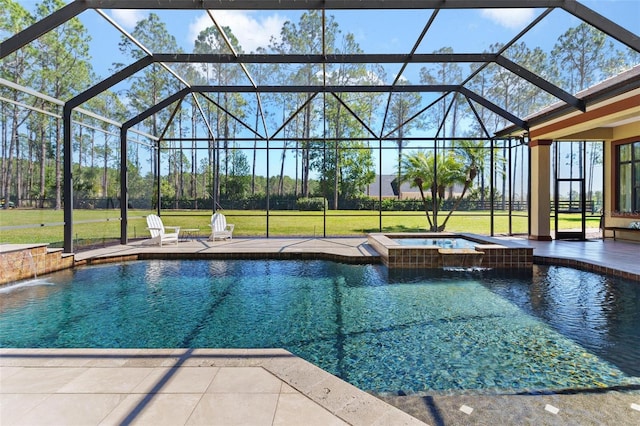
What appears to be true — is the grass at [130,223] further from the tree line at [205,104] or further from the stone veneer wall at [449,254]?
the stone veneer wall at [449,254]

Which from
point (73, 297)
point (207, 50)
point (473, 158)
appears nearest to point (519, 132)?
point (473, 158)

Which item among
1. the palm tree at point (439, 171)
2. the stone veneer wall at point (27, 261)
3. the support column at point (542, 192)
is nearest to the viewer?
the stone veneer wall at point (27, 261)

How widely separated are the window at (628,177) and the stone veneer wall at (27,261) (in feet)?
46.2

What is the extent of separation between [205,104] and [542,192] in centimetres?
1096

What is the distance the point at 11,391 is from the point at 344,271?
16.8ft

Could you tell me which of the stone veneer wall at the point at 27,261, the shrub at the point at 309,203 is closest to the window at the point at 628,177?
the shrub at the point at 309,203

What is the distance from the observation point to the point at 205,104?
41.4 ft

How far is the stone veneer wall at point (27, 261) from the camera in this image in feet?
18.3

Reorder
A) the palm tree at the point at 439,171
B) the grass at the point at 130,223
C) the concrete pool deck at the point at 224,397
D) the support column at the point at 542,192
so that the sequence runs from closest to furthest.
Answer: the concrete pool deck at the point at 224,397, the grass at the point at 130,223, the support column at the point at 542,192, the palm tree at the point at 439,171

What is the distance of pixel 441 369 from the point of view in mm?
2906

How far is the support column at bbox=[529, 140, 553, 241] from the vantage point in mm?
10133

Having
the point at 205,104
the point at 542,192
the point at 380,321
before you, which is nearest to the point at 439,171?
the point at 542,192

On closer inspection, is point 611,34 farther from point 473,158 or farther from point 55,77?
point 55,77

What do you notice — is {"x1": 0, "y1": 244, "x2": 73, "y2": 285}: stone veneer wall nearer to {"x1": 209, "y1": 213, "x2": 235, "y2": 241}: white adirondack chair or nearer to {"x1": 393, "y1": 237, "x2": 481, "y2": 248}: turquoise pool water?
{"x1": 209, "y1": 213, "x2": 235, "y2": 241}: white adirondack chair
